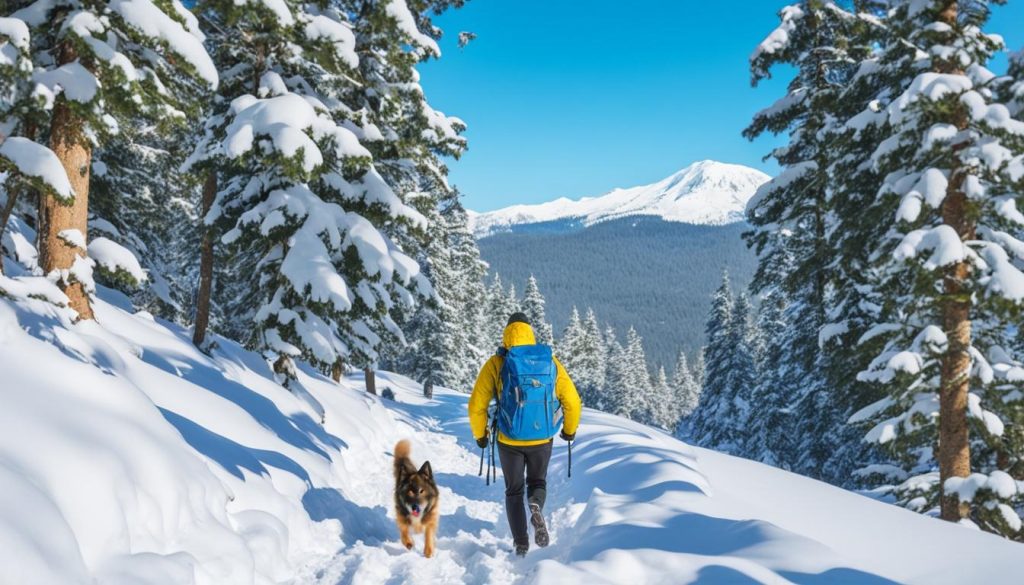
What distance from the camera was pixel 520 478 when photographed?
5797 mm

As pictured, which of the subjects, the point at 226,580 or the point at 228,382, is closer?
the point at 226,580

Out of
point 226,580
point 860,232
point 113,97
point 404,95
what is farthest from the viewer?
point 404,95

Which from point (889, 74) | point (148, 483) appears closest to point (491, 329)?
point (889, 74)

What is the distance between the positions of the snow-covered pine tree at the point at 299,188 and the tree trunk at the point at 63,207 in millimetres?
1933

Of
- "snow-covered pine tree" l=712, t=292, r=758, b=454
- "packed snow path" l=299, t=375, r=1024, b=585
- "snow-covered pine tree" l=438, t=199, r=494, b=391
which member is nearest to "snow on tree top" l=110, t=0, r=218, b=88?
"packed snow path" l=299, t=375, r=1024, b=585

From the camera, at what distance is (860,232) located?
10633 millimetres

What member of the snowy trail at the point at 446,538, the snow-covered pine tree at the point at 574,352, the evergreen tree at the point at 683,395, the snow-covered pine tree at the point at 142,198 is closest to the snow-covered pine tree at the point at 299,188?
the snow-covered pine tree at the point at 142,198

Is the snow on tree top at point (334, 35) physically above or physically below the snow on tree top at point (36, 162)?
above

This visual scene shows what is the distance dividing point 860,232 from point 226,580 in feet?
36.7

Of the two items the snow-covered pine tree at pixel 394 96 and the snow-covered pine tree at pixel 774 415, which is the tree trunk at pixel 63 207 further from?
the snow-covered pine tree at pixel 774 415

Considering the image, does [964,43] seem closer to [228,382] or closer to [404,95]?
[404,95]

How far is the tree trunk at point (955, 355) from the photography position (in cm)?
870

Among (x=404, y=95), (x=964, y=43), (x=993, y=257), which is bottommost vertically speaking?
(x=993, y=257)

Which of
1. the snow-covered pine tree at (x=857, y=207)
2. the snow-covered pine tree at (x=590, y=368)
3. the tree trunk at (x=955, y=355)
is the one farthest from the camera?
the snow-covered pine tree at (x=590, y=368)
